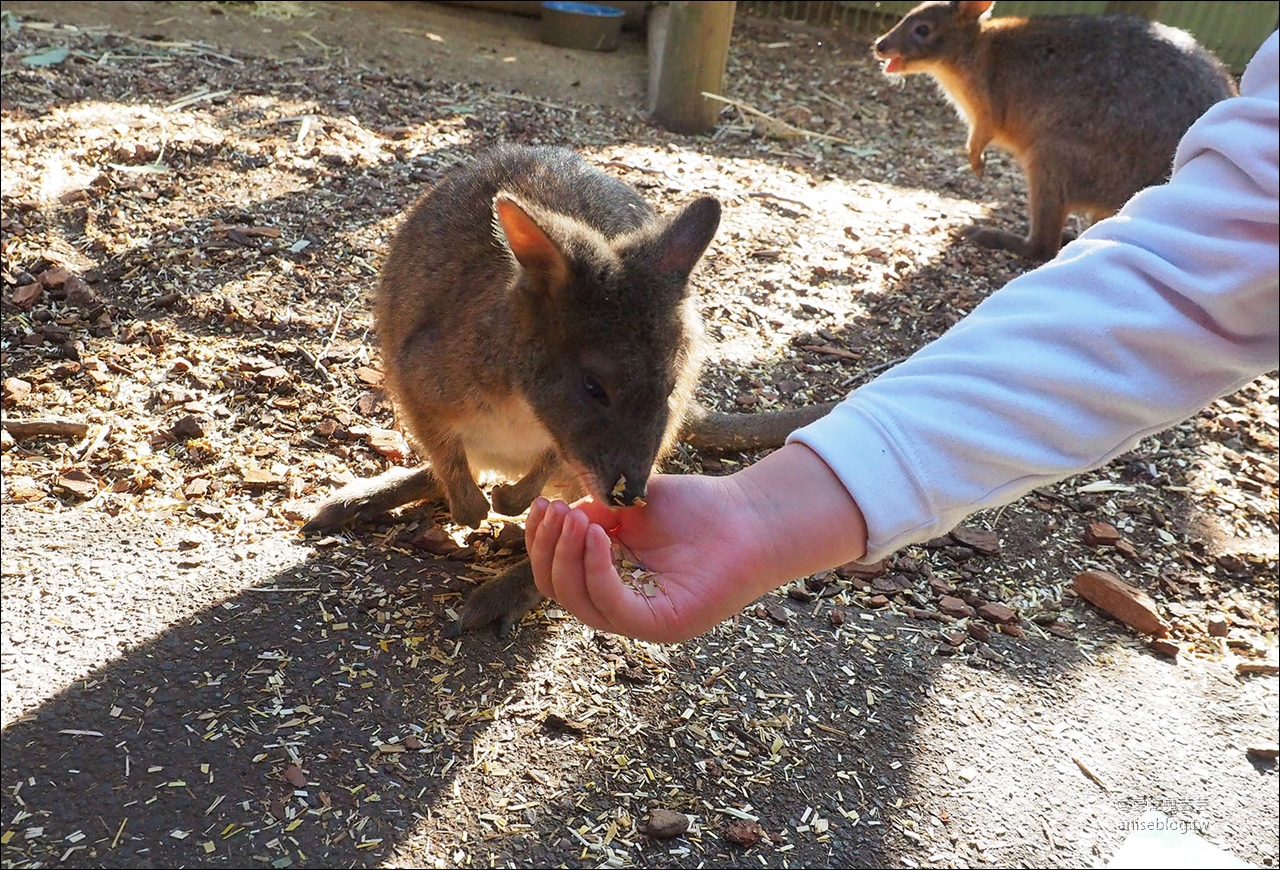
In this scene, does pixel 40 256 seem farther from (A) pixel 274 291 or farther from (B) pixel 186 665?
(B) pixel 186 665

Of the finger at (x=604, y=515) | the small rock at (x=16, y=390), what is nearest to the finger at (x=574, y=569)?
the finger at (x=604, y=515)

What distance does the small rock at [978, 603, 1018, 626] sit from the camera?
3.34 meters

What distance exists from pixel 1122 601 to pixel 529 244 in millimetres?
2136

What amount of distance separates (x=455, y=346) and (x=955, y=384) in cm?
157

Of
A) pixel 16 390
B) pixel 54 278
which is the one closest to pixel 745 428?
pixel 16 390

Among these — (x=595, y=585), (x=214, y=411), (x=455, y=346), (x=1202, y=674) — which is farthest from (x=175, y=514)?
(x=1202, y=674)

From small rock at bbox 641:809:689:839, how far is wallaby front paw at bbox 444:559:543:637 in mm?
634

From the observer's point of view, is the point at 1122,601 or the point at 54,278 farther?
the point at 54,278

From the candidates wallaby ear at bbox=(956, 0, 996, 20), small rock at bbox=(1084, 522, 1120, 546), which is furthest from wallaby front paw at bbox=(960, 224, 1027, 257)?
small rock at bbox=(1084, 522, 1120, 546)

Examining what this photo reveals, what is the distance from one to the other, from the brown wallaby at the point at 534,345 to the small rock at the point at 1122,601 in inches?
39.0

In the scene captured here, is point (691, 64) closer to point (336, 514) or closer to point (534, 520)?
point (336, 514)

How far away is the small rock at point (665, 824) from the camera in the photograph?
8.06 feet

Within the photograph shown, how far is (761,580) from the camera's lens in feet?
6.66

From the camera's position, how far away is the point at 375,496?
325 cm
